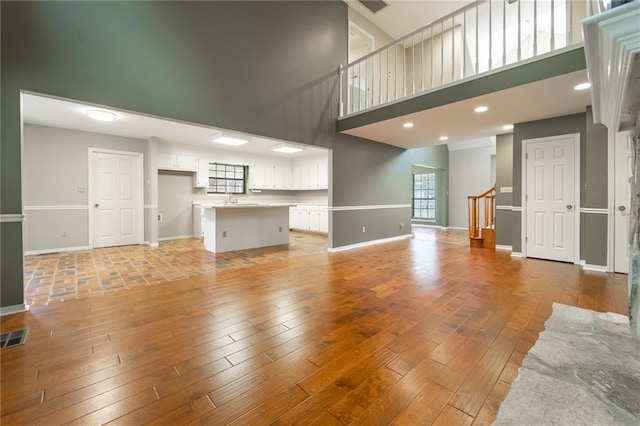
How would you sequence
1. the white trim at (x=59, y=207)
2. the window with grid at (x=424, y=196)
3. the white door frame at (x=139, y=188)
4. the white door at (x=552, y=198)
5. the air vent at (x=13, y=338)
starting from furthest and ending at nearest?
the window with grid at (x=424, y=196)
the white door frame at (x=139, y=188)
the white trim at (x=59, y=207)
the white door at (x=552, y=198)
the air vent at (x=13, y=338)

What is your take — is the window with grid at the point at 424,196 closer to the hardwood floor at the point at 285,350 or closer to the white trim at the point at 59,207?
the hardwood floor at the point at 285,350

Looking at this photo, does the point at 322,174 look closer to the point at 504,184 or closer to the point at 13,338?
the point at 504,184

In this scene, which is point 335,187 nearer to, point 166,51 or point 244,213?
point 244,213

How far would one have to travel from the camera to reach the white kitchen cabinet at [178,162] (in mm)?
6344

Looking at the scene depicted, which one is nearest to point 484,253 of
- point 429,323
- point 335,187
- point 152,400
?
point 335,187

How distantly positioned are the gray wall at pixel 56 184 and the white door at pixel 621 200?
8.88 m

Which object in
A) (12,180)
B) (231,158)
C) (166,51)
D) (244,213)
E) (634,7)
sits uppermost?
(166,51)

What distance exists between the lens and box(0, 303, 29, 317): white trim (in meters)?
2.40

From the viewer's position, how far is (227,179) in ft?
25.7

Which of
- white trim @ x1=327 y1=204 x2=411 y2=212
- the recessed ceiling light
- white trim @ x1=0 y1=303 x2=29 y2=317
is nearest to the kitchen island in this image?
white trim @ x1=327 y1=204 x2=411 y2=212

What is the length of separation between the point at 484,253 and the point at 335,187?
10.5 feet

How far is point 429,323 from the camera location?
2.23 m

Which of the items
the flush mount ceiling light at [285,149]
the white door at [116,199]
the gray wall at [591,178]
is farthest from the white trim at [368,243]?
the white door at [116,199]

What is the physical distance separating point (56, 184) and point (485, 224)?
29.6ft
